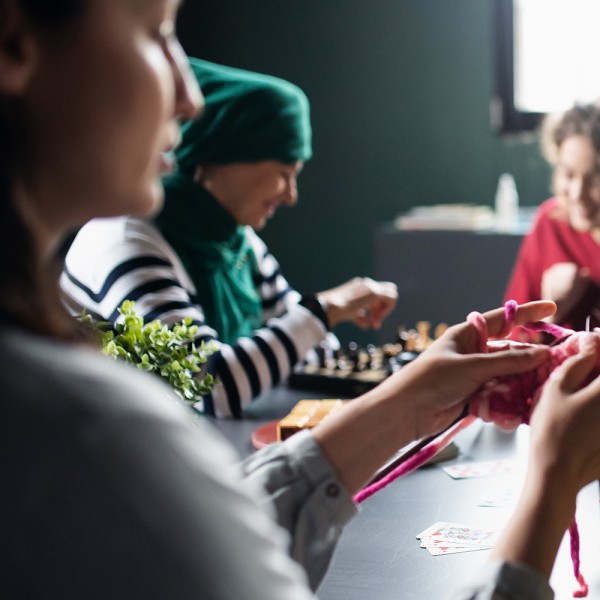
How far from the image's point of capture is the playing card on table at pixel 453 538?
1.02m

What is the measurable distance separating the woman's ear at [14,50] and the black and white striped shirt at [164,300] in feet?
3.99

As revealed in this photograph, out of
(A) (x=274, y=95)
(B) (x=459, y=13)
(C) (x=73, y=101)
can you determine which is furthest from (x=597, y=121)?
(C) (x=73, y=101)

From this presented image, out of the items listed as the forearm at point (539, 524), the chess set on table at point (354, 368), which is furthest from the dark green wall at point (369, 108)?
the forearm at point (539, 524)

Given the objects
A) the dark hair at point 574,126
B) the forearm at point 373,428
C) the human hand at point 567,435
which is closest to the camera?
the human hand at point 567,435

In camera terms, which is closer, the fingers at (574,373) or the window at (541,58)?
the fingers at (574,373)

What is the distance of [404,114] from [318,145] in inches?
17.3

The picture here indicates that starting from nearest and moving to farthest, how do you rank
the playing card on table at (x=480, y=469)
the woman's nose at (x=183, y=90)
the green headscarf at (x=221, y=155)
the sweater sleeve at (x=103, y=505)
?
1. the sweater sleeve at (x=103, y=505)
2. the woman's nose at (x=183, y=90)
3. the playing card on table at (x=480, y=469)
4. the green headscarf at (x=221, y=155)

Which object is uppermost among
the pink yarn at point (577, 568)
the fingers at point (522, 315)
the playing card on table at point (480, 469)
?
the fingers at point (522, 315)

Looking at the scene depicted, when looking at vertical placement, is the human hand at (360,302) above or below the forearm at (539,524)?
below

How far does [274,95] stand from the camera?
2072 mm

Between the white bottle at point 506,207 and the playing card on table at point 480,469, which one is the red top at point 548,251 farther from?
the playing card on table at point 480,469

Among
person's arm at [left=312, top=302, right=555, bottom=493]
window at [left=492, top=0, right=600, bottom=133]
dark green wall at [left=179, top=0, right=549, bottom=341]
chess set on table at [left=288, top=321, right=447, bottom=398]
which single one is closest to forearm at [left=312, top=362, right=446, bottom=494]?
person's arm at [left=312, top=302, right=555, bottom=493]

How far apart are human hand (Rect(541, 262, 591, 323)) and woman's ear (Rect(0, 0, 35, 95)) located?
1.80 meters

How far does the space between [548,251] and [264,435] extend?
1596 mm
